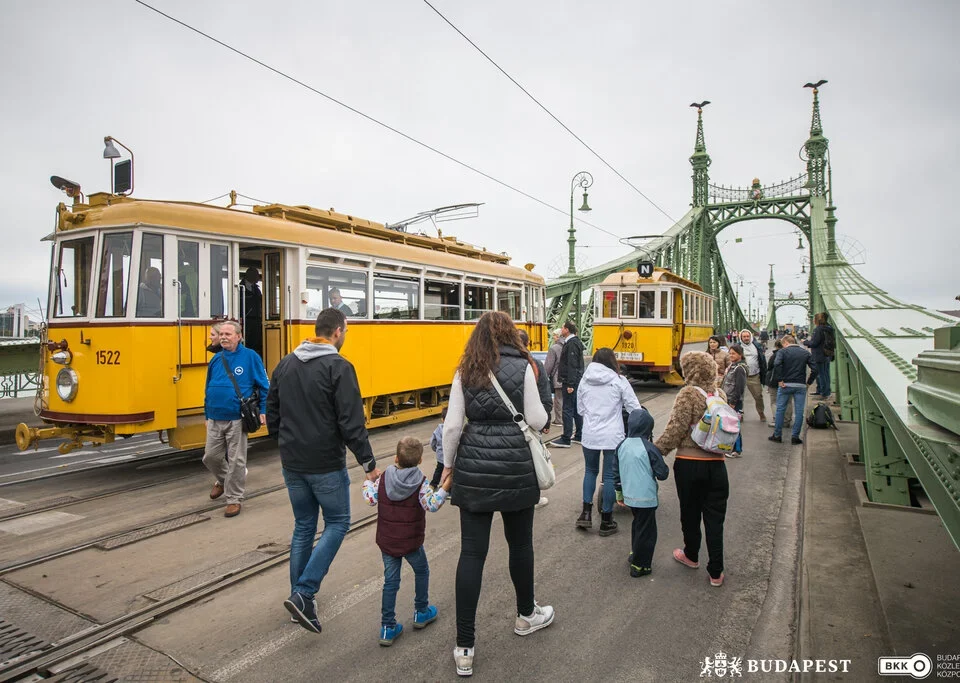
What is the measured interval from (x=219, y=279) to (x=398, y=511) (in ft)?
17.6

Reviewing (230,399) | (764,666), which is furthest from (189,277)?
(764,666)

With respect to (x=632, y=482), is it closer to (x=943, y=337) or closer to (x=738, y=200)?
(x=943, y=337)

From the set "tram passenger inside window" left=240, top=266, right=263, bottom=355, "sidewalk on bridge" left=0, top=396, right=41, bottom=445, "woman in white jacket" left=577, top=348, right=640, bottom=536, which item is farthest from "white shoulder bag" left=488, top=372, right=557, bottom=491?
"sidewalk on bridge" left=0, top=396, right=41, bottom=445

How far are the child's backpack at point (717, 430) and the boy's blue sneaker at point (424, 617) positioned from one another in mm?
2150

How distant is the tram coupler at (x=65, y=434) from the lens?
664cm

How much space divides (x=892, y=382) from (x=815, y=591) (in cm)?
150

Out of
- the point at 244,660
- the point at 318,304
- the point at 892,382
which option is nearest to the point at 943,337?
the point at 892,382

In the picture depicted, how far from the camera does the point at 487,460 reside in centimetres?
324

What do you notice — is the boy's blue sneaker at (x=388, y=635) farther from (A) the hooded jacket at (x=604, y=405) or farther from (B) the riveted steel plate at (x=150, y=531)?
(B) the riveted steel plate at (x=150, y=531)

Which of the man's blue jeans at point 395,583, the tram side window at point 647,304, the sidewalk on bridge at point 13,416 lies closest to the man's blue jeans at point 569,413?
the man's blue jeans at point 395,583

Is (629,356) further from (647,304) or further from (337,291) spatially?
(337,291)

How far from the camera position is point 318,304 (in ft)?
29.0

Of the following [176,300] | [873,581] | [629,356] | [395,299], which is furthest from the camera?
[629,356]

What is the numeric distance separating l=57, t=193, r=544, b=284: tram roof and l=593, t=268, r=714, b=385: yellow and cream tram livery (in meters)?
5.93
